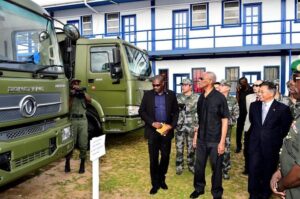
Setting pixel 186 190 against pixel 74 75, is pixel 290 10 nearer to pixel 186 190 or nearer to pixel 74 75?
pixel 74 75

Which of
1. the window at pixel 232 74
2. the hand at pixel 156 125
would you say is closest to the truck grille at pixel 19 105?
the hand at pixel 156 125

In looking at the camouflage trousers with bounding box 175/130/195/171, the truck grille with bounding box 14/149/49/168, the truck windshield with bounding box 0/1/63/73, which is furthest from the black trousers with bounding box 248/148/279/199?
the truck windshield with bounding box 0/1/63/73

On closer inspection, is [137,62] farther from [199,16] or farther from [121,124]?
[199,16]

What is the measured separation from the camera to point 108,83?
24.7 ft

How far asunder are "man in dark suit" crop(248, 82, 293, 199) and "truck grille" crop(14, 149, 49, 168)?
9.63 feet

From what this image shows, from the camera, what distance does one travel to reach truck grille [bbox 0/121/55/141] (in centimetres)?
351

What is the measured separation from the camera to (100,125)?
750cm

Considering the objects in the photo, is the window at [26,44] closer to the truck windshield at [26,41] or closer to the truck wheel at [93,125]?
the truck windshield at [26,41]

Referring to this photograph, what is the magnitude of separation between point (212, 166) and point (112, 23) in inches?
578

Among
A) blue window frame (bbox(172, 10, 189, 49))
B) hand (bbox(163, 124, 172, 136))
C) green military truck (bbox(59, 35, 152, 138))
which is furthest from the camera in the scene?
blue window frame (bbox(172, 10, 189, 49))

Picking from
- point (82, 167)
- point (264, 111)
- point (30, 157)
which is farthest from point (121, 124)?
point (264, 111)

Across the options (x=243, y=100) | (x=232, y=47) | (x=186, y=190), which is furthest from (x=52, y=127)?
(x=232, y=47)

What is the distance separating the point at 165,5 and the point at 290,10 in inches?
245

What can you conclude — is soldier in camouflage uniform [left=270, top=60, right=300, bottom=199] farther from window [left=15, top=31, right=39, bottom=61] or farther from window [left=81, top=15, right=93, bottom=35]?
window [left=81, top=15, right=93, bottom=35]
